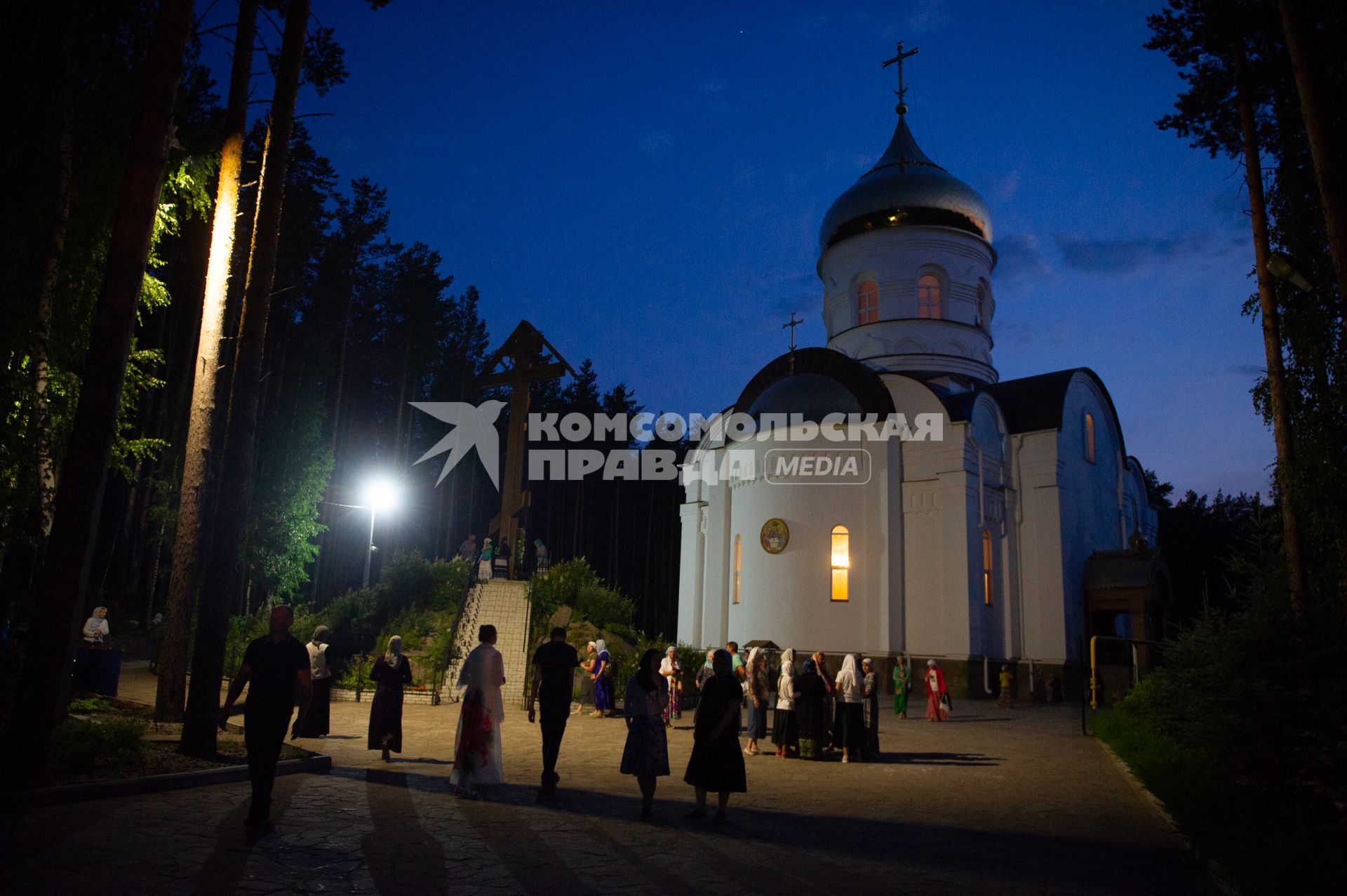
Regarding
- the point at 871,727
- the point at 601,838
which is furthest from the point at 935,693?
the point at 601,838

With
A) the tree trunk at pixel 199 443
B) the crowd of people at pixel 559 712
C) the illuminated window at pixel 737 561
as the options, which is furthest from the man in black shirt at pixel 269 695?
the illuminated window at pixel 737 561

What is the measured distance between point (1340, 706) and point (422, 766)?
9.02m

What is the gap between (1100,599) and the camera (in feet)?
90.5

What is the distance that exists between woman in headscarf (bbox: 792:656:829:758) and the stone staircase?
740 centimetres

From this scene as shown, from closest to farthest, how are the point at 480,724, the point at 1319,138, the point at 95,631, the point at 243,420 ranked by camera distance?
the point at 480,724, the point at 1319,138, the point at 243,420, the point at 95,631

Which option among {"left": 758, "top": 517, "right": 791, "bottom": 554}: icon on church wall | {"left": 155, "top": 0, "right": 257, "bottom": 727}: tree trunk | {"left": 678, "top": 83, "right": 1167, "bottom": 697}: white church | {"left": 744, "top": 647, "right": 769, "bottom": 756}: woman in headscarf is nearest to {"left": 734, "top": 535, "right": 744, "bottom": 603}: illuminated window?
{"left": 678, "top": 83, "right": 1167, "bottom": 697}: white church

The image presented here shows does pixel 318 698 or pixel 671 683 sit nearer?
pixel 318 698

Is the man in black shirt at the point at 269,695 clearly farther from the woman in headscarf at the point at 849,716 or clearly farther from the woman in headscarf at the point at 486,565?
the woman in headscarf at the point at 486,565

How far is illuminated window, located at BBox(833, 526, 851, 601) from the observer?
2548 centimetres

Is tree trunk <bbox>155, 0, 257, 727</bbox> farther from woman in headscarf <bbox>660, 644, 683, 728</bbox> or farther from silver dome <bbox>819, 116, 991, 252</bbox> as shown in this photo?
silver dome <bbox>819, 116, 991, 252</bbox>

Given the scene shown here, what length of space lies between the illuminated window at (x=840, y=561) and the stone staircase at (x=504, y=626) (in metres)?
9.30

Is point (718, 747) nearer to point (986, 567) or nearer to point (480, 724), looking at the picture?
point (480, 724)

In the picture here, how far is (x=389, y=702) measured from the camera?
10656 millimetres

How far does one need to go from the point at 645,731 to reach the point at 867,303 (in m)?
27.7
